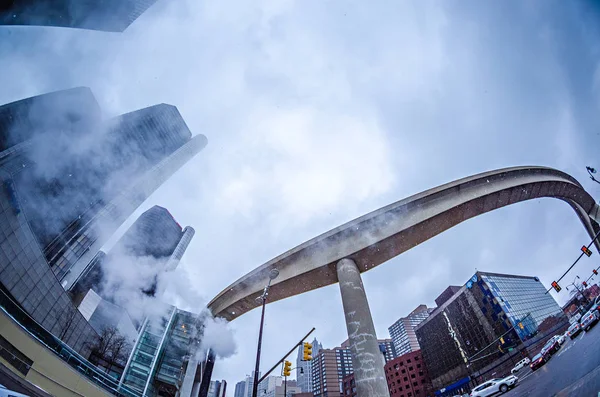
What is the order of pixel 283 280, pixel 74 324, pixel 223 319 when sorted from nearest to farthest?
pixel 283 280 < pixel 223 319 < pixel 74 324

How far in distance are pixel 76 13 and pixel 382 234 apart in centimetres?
3747

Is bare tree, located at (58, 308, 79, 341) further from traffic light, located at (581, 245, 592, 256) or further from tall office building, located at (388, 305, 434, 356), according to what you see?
tall office building, located at (388, 305, 434, 356)

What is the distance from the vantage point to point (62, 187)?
4506cm

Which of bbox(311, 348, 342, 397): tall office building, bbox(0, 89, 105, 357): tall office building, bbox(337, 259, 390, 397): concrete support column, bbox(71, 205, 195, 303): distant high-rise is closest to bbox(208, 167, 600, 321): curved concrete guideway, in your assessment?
bbox(337, 259, 390, 397): concrete support column

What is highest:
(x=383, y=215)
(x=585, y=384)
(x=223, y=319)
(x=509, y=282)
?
(x=509, y=282)

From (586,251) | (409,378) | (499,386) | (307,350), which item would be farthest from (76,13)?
(409,378)

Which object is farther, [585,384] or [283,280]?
[283,280]

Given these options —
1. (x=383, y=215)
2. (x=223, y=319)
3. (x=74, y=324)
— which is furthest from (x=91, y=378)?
(x=74, y=324)

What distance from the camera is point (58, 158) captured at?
3456 centimetres

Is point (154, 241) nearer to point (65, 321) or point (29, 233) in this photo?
point (65, 321)

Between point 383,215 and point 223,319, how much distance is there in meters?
10.1

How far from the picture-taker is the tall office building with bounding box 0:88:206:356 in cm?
2091

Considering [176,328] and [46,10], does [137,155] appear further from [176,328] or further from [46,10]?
[176,328]

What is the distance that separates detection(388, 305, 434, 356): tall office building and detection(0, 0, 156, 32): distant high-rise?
158301mm
